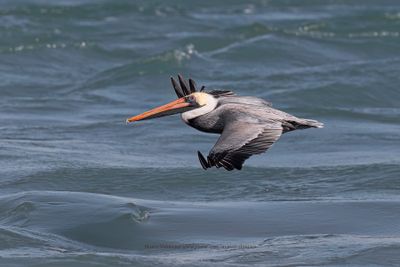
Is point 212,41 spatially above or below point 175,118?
above

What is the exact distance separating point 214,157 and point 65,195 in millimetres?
5292

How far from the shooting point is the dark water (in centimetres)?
1310

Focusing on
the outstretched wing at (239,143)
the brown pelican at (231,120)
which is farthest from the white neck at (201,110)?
the outstretched wing at (239,143)

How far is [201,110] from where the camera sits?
11797 millimetres

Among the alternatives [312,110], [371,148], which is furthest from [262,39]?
[371,148]

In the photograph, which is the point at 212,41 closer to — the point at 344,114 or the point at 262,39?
the point at 262,39

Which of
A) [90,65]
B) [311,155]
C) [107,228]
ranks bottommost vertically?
[107,228]

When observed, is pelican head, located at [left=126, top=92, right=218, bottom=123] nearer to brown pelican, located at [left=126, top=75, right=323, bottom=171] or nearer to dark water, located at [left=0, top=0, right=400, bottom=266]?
brown pelican, located at [left=126, top=75, right=323, bottom=171]

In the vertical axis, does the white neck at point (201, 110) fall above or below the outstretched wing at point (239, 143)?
above

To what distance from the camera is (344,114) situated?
72.1 feet

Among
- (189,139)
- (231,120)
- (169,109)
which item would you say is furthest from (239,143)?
(189,139)

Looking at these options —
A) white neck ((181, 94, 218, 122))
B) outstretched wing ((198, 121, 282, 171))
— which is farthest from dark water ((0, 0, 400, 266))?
outstretched wing ((198, 121, 282, 171))

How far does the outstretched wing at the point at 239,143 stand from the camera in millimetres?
10070

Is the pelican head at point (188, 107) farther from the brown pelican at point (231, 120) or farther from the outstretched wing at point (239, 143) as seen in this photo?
the outstretched wing at point (239, 143)
